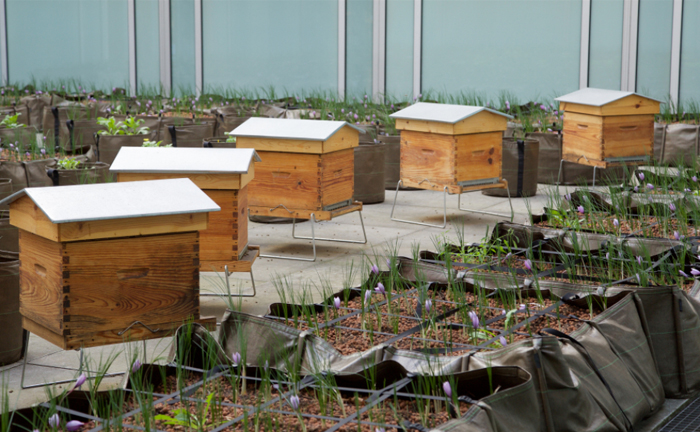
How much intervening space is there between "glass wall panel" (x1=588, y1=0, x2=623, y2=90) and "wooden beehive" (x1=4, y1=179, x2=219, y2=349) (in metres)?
10.2

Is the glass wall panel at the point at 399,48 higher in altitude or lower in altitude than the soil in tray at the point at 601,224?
higher

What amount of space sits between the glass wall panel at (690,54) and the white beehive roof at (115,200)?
32.6 feet

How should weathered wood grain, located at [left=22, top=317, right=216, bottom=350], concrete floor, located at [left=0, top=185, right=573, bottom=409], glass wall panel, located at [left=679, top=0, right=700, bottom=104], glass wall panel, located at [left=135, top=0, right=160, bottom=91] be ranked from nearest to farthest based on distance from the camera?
weathered wood grain, located at [left=22, top=317, right=216, bottom=350] → concrete floor, located at [left=0, top=185, right=573, bottom=409] → glass wall panel, located at [left=679, top=0, right=700, bottom=104] → glass wall panel, located at [left=135, top=0, right=160, bottom=91]

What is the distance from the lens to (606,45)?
12492 millimetres

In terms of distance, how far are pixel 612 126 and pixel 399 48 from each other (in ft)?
22.8

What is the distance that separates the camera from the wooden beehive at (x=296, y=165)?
19.3ft

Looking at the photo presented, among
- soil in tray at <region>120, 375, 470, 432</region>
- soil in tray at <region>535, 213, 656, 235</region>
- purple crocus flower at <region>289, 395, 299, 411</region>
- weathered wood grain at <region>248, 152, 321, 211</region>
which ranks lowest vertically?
soil in tray at <region>120, 375, 470, 432</region>

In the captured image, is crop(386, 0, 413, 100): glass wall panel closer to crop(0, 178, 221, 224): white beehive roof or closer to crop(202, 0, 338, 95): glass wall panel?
crop(202, 0, 338, 95): glass wall panel

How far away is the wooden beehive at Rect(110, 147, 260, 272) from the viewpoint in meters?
4.62

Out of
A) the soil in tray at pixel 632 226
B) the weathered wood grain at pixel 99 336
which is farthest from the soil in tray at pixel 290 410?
the soil in tray at pixel 632 226

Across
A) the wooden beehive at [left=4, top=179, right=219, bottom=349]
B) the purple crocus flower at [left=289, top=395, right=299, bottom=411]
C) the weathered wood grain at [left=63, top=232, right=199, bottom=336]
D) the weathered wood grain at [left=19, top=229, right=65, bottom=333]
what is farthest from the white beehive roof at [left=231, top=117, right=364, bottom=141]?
the purple crocus flower at [left=289, top=395, right=299, bottom=411]

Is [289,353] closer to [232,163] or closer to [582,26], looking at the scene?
[232,163]

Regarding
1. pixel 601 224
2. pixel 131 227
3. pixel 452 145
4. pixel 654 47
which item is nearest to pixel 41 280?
pixel 131 227

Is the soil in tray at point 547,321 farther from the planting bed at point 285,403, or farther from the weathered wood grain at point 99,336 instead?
the weathered wood grain at point 99,336
